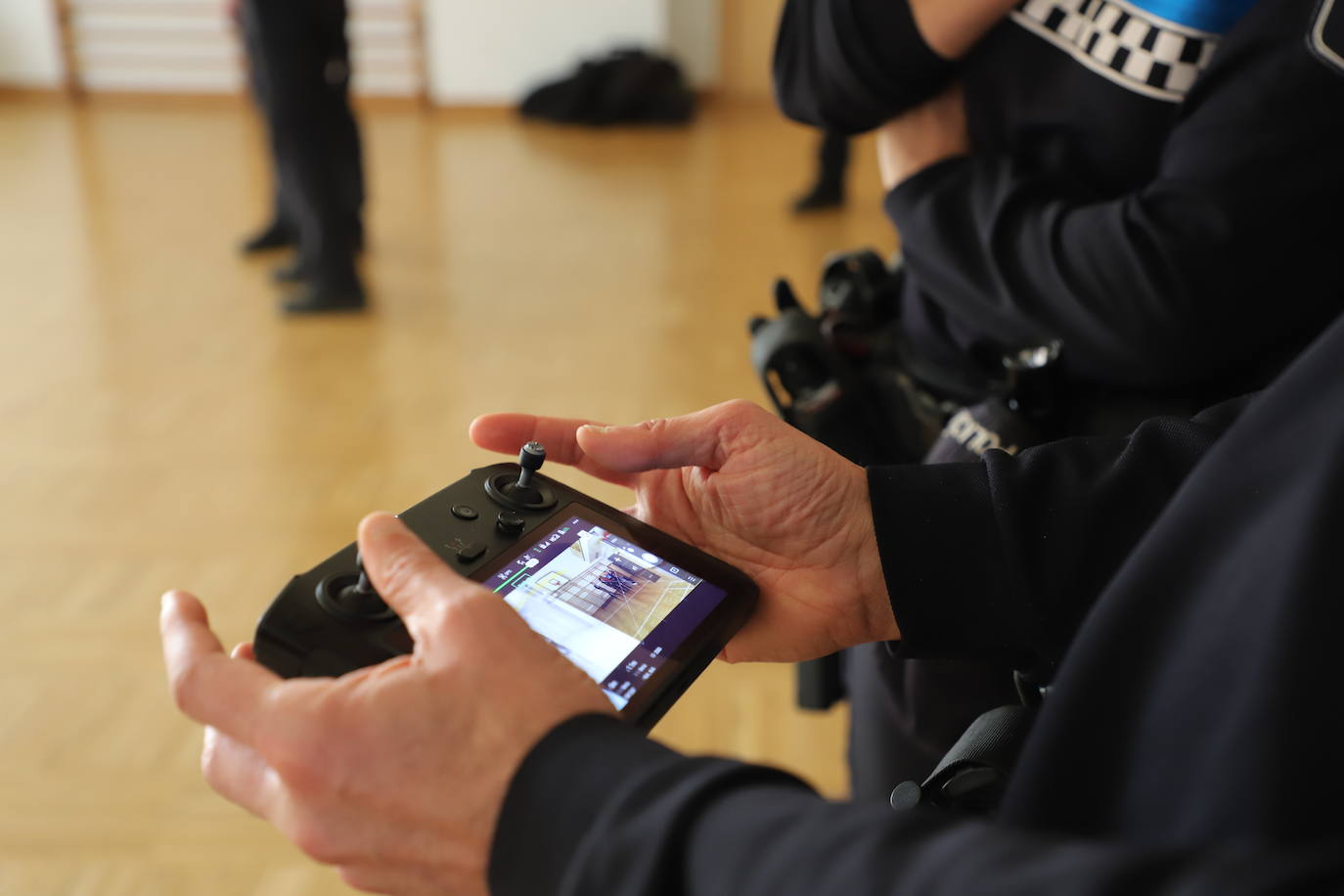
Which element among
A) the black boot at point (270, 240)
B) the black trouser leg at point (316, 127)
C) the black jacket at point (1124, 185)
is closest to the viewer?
the black jacket at point (1124, 185)

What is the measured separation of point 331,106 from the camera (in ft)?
9.34

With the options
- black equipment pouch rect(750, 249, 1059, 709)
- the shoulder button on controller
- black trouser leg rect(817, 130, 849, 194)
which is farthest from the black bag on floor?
the shoulder button on controller

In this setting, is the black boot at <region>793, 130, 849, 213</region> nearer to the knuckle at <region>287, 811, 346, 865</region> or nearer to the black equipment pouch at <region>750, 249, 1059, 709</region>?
the black equipment pouch at <region>750, 249, 1059, 709</region>

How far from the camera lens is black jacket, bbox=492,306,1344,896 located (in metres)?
0.36

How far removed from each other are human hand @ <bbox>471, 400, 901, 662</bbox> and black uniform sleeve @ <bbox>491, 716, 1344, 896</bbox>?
306mm

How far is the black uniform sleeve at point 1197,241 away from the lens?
0.82 metres

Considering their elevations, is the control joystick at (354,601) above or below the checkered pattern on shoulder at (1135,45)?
below

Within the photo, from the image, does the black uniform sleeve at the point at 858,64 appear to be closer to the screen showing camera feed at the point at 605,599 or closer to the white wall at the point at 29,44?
the screen showing camera feed at the point at 605,599

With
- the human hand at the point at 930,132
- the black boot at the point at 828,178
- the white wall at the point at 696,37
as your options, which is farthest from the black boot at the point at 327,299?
the white wall at the point at 696,37

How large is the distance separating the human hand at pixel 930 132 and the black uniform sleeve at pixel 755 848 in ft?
2.41

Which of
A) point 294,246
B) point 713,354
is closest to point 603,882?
point 713,354

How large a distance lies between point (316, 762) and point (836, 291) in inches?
33.4

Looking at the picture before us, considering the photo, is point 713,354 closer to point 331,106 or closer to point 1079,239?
point 331,106

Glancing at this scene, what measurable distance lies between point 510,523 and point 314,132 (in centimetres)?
238
